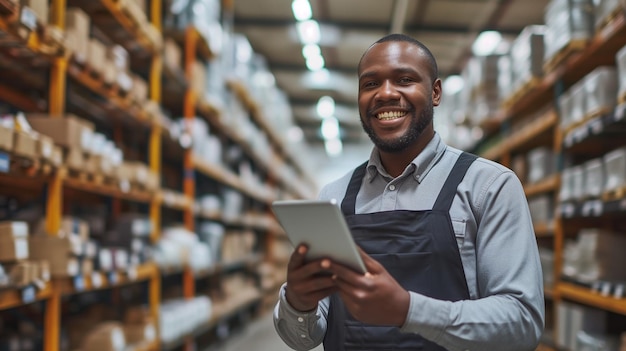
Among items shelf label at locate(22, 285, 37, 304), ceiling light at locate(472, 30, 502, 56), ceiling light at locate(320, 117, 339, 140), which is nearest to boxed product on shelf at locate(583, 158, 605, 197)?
shelf label at locate(22, 285, 37, 304)

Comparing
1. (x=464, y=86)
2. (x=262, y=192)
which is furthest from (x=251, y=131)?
(x=464, y=86)

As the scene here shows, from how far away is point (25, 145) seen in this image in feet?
10.1

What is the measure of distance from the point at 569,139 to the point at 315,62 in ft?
29.6

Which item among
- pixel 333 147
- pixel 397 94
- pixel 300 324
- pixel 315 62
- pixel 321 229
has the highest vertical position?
pixel 315 62

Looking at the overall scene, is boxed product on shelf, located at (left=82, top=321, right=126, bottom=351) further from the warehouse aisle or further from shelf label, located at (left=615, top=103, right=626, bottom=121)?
the warehouse aisle

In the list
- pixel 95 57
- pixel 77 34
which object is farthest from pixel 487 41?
pixel 77 34

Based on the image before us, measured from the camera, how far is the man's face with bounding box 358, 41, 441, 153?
1.78 metres

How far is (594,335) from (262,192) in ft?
23.7

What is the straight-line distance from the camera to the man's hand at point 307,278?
1476 mm

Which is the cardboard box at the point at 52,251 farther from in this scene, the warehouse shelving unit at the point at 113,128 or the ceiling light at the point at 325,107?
the ceiling light at the point at 325,107

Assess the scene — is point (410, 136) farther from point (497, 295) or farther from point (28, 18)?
point (28, 18)

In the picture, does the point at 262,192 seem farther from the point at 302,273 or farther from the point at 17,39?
the point at 302,273

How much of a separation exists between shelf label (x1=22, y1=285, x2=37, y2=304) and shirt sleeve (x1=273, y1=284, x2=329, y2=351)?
5.73 ft

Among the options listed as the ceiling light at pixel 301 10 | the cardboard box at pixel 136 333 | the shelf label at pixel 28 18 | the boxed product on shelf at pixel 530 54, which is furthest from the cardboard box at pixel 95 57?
the ceiling light at pixel 301 10
